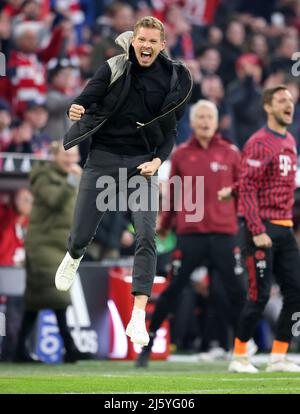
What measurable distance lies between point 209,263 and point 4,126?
367 cm

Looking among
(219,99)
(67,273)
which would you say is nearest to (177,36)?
(219,99)

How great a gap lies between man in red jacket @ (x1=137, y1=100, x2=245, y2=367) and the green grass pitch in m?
0.75

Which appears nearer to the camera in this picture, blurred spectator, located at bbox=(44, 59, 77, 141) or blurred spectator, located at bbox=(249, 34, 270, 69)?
blurred spectator, located at bbox=(44, 59, 77, 141)

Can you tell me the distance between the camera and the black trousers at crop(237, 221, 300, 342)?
32.7 ft

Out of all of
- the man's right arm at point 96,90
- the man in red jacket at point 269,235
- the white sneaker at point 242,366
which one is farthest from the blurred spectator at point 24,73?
the man's right arm at point 96,90

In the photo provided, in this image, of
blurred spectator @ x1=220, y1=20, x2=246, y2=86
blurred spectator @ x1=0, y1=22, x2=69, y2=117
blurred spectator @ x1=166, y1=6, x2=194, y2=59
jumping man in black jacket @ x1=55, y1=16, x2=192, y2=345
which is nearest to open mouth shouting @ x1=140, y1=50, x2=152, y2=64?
jumping man in black jacket @ x1=55, y1=16, x2=192, y2=345

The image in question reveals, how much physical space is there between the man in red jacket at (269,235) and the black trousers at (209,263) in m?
1.28

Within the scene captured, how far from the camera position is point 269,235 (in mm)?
9992

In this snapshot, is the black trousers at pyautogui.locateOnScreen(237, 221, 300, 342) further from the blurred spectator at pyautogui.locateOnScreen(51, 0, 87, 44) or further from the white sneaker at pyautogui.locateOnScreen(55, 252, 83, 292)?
the blurred spectator at pyautogui.locateOnScreen(51, 0, 87, 44)

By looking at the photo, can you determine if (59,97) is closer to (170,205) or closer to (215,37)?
(170,205)

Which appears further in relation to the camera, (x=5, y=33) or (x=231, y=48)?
(x=231, y=48)

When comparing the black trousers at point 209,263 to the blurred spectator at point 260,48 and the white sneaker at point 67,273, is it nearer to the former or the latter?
the white sneaker at point 67,273
